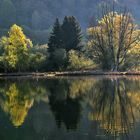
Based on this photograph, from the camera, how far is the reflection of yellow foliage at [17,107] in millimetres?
27891

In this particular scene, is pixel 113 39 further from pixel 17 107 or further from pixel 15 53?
pixel 17 107

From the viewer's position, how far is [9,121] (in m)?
27.1

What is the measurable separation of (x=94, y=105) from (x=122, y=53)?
68600 mm

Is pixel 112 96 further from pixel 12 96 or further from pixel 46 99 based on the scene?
pixel 12 96

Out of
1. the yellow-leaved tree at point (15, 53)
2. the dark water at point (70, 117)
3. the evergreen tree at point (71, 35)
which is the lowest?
the dark water at point (70, 117)

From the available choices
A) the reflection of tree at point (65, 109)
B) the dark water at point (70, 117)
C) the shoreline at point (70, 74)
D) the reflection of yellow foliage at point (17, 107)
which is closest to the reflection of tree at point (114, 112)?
the dark water at point (70, 117)

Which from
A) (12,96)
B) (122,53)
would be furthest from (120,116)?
(122,53)

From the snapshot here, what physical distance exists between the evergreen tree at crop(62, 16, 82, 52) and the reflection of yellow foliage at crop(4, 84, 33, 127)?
59.6 meters

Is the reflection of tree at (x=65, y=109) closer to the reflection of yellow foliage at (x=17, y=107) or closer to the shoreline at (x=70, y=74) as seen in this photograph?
the reflection of yellow foliage at (x=17, y=107)

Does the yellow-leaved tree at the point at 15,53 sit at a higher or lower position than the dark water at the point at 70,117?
higher

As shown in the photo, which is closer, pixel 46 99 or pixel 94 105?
pixel 94 105

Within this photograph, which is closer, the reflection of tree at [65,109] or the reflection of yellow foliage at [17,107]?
the reflection of tree at [65,109]

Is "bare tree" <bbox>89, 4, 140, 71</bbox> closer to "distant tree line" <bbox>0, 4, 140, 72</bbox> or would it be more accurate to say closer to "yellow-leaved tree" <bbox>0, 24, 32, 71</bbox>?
"distant tree line" <bbox>0, 4, 140, 72</bbox>

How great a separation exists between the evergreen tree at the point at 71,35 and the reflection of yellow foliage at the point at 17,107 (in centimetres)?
5957
